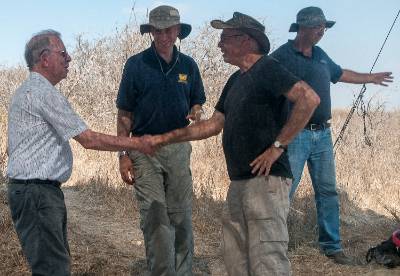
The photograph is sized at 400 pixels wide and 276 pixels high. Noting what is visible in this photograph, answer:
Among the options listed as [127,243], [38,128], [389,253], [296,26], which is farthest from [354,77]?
[38,128]

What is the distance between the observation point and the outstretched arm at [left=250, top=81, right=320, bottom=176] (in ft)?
10.8

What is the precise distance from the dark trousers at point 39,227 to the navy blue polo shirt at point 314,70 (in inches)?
105

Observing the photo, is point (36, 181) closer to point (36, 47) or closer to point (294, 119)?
point (36, 47)

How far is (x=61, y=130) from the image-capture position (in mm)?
3266

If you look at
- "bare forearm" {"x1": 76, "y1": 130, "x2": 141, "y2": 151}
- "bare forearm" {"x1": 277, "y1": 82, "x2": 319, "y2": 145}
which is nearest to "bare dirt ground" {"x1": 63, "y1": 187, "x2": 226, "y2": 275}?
"bare forearm" {"x1": 76, "y1": 130, "x2": 141, "y2": 151}

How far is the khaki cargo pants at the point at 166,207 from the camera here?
14.0ft

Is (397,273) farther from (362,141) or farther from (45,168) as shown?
(362,141)

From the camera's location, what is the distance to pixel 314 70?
5137 mm

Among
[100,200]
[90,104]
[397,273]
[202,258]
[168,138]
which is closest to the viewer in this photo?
[168,138]

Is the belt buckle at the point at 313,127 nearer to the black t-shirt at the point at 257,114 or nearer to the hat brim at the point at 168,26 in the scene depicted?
the hat brim at the point at 168,26

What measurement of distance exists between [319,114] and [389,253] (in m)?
1.46

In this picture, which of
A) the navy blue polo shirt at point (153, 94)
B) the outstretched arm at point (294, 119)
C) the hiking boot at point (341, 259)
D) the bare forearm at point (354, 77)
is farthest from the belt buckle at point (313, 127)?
the outstretched arm at point (294, 119)

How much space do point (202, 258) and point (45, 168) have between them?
279cm

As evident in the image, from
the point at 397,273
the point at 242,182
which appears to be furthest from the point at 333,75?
the point at 242,182
